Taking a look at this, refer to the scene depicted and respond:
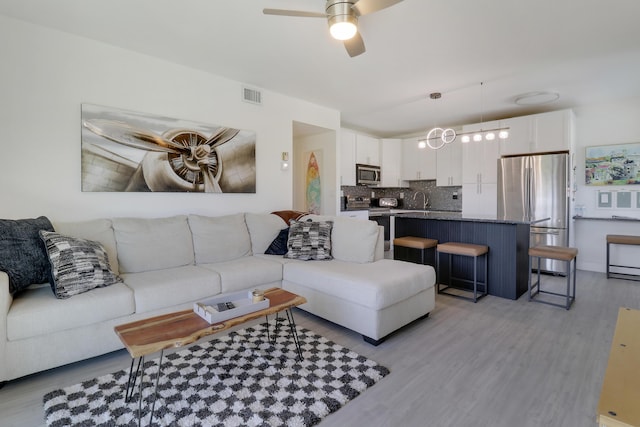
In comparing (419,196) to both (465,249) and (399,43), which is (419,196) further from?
(399,43)

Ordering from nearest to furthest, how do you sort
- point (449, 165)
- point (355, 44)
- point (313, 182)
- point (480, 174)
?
point (355, 44) < point (480, 174) < point (313, 182) < point (449, 165)

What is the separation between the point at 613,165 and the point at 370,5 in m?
4.88

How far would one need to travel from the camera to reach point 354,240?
3.17 metres

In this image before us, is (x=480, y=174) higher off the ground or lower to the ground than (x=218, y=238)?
higher

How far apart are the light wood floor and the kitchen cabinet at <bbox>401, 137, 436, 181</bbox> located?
144 inches

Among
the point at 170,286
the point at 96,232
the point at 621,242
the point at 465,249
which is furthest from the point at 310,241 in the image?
the point at 621,242

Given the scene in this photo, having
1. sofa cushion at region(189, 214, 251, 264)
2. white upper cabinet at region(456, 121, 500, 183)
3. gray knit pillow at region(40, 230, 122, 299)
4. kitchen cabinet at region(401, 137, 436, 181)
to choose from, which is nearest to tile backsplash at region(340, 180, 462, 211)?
kitchen cabinet at region(401, 137, 436, 181)

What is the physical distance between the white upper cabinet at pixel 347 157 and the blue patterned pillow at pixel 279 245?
2324 millimetres

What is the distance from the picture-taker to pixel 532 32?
2.67m

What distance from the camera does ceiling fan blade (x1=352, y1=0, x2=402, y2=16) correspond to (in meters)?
1.92

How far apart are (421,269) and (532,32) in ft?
7.35

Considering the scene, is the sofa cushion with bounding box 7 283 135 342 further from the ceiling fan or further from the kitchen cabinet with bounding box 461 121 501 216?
the kitchen cabinet with bounding box 461 121 501 216

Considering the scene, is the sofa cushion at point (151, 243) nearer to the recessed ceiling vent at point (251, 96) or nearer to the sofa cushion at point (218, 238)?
the sofa cushion at point (218, 238)

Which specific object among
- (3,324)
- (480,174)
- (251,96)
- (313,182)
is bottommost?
(3,324)
